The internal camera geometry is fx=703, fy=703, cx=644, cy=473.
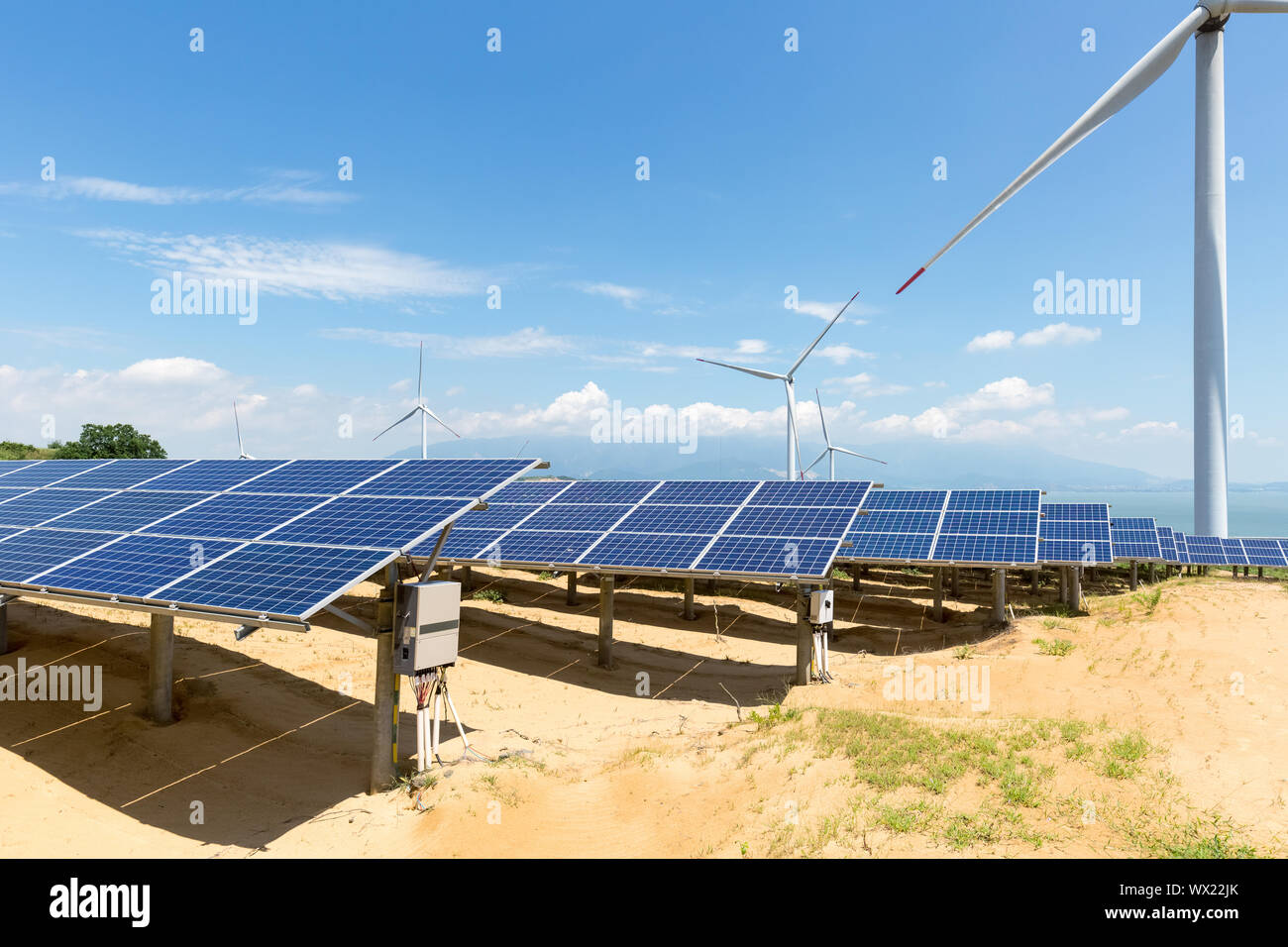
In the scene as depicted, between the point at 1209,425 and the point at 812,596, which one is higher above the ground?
the point at 1209,425

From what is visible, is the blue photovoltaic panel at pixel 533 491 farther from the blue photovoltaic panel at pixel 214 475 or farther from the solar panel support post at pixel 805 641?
the solar panel support post at pixel 805 641

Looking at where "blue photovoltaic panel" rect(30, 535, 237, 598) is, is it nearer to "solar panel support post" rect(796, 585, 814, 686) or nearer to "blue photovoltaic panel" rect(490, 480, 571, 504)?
"solar panel support post" rect(796, 585, 814, 686)

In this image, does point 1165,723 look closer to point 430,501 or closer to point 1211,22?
point 430,501

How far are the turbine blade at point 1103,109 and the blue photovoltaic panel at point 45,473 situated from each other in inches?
1435

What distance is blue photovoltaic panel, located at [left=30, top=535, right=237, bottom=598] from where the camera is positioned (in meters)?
14.1

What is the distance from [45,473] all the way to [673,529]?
26245 millimetres

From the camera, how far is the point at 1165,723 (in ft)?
53.1

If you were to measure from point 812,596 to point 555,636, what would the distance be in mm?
11937

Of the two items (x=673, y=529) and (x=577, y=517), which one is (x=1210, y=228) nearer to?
(x=673, y=529)

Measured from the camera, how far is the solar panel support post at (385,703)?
13992 mm

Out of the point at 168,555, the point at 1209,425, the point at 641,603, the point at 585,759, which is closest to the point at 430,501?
the point at 168,555

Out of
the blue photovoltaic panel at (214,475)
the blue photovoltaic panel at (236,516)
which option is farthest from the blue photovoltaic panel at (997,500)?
the blue photovoltaic panel at (214,475)

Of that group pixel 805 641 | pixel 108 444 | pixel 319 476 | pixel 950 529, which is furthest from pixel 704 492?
pixel 108 444
